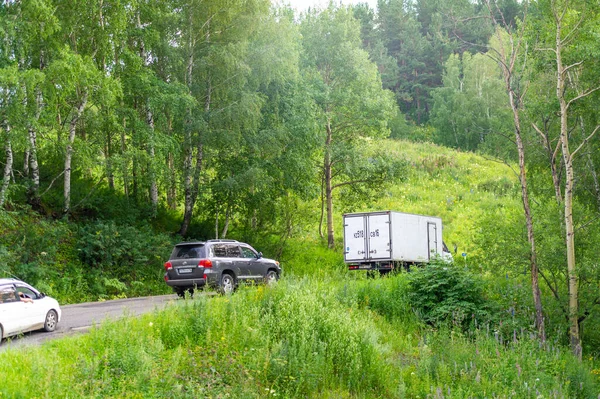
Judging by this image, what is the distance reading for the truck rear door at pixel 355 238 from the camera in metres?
27.7

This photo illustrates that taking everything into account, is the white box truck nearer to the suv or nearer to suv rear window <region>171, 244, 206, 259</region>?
the suv

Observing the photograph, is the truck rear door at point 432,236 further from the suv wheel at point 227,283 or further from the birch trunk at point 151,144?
the birch trunk at point 151,144

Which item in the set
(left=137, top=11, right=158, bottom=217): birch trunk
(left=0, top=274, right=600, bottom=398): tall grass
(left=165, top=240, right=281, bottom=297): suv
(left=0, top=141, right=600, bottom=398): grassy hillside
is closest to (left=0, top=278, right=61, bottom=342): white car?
(left=0, top=274, right=600, bottom=398): tall grass

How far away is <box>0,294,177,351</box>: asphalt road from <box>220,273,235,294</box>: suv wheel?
7.14 ft

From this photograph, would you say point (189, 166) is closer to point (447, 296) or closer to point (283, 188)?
point (283, 188)

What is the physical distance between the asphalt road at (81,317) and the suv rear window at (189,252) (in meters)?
1.79

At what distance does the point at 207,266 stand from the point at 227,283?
1.11 m

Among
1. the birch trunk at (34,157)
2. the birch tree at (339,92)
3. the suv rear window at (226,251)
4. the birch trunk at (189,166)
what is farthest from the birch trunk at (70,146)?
the birch tree at (339,92)

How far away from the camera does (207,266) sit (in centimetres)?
1875

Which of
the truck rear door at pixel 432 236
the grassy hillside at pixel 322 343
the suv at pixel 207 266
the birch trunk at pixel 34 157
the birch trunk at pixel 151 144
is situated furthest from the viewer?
the truck rear door at pixel 432 236

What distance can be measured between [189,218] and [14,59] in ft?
35.1

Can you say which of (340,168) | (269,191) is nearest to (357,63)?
(340,168)

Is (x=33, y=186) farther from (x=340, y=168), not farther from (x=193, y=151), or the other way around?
(x=340, y=168)

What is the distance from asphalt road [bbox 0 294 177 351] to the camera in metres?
12.8
